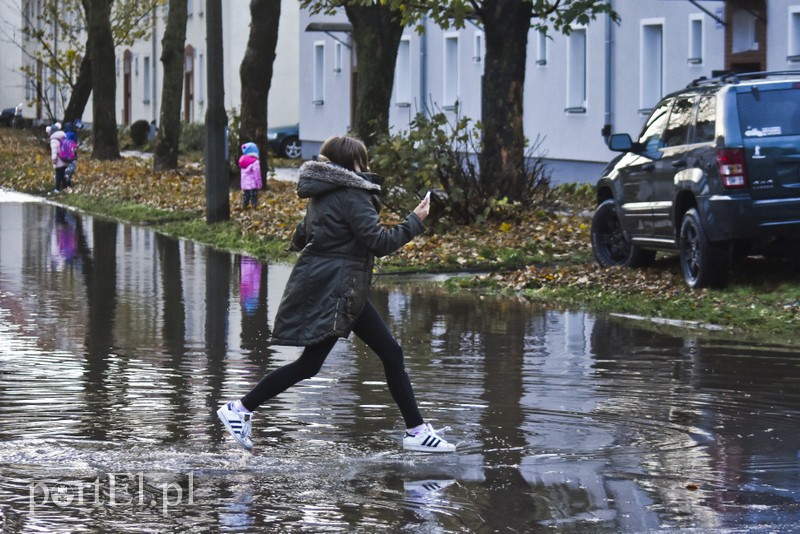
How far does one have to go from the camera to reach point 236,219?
971 inches

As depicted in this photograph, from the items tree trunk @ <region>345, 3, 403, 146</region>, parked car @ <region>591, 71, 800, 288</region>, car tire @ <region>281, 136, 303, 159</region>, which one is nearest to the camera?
parked car @ <region>591, 71, 800, 288</region>

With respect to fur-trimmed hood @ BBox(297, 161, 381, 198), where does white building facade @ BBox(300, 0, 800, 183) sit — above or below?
above

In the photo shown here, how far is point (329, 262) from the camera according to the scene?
25.1 feet

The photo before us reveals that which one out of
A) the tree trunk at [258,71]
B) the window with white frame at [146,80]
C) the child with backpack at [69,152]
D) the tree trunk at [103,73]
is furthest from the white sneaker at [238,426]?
the window with white frame at [146,80]

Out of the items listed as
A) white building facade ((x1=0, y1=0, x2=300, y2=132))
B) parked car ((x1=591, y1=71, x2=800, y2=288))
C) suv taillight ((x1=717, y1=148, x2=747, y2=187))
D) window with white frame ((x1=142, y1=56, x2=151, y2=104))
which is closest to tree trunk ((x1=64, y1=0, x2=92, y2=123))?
white building facade ((x1=0, y1=0, x2=300, y2=132))

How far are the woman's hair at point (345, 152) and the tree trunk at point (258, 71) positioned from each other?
22753mm

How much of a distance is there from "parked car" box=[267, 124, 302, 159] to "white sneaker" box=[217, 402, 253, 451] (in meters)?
44.0

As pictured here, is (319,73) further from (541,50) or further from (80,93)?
(541,50)

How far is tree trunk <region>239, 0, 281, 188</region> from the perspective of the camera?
3047cm

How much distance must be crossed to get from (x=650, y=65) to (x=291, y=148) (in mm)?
23280

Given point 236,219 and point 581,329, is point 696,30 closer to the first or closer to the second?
point 236,219

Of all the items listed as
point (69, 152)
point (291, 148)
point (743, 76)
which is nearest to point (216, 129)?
point (743, 76)

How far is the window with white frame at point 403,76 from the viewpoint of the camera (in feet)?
137

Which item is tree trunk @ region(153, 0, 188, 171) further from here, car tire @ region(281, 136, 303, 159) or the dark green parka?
the dark green parka
